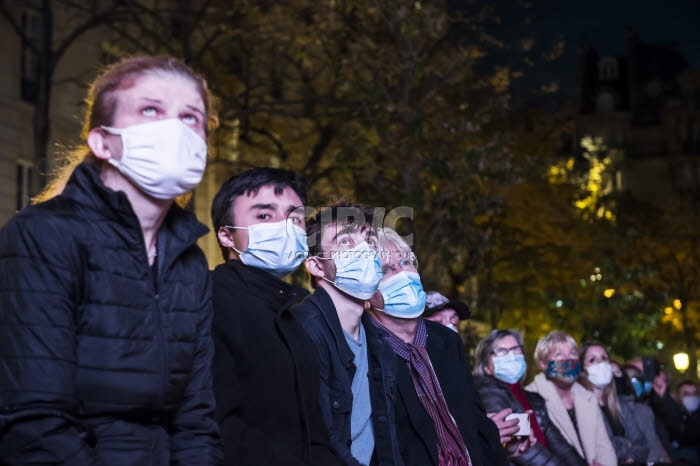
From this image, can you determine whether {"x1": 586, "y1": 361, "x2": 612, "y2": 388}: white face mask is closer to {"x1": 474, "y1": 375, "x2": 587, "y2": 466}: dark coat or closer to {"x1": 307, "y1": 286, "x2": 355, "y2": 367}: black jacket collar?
{"x1": 474, "y1": 375, "x2": 587, "y2": 466}: dark coat

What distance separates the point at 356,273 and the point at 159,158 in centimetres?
281

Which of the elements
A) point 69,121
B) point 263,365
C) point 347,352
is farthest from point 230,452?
point 69,121

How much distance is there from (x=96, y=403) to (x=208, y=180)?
74.0 feet

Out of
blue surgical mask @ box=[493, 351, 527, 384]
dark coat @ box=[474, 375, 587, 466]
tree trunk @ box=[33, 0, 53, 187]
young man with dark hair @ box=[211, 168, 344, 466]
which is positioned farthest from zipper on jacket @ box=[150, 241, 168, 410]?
tree trunk @ box=[33, 0, 53, 187]

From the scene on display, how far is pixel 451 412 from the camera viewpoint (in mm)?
6660

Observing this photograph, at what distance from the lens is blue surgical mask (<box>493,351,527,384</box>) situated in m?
8.85

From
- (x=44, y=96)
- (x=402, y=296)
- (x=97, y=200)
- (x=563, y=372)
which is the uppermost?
(x=44, y=96)

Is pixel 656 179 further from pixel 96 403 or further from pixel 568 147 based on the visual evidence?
pixel 96 403

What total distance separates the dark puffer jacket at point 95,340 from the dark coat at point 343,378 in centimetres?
174

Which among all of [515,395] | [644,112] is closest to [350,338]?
[515,395]

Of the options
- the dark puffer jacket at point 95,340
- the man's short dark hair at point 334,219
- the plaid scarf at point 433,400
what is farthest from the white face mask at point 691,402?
the dark puffer jacket at point 95,340

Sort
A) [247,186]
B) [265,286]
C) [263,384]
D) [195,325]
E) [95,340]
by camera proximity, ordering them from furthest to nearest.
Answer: [247,186]
[265,286]
[263,384]
[195,325]
[95,340]

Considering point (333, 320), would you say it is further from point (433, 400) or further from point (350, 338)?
point (433, 400)

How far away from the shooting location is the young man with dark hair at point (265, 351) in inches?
167
